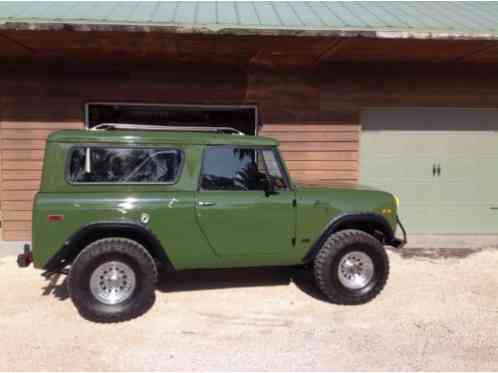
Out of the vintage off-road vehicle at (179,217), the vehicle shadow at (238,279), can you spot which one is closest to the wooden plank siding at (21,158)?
the vintage off-road vehicle at (179,217)

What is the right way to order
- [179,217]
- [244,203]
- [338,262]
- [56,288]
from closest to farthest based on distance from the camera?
[179,217]
[244,203]
[338,262]
[56,288]

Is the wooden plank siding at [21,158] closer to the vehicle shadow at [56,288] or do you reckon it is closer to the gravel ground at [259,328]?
the gravel ground at [259,328]

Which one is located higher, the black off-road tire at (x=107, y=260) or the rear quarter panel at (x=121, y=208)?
the rear quarter panel at (x=121, y=208)

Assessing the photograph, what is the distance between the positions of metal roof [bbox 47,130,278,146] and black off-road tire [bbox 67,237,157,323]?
1029 millimetres

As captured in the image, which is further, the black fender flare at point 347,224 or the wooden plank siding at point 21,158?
the wooden plank siding at point 21,158

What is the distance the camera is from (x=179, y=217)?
3793 mm

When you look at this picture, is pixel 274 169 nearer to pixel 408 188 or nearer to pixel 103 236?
pixel 103 236

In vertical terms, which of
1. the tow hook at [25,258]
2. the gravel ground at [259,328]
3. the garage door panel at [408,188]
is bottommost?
the gravel ground at [259,328]

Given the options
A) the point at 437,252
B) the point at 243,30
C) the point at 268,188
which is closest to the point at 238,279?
the point at 268,188

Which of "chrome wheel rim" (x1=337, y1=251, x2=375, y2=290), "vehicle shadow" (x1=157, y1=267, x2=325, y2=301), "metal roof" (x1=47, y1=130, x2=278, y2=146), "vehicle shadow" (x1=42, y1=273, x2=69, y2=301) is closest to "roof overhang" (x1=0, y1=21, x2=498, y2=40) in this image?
"metal roof" (x1=47, y1=130, x2=278, y2=146)

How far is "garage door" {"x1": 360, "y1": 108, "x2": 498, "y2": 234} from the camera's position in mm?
6633

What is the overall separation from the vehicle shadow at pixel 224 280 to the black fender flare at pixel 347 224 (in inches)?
24.5

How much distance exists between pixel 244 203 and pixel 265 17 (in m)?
3.27

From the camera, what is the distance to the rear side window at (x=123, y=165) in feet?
12.3
